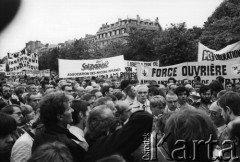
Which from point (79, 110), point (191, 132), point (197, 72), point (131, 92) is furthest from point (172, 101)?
point (197, 72)

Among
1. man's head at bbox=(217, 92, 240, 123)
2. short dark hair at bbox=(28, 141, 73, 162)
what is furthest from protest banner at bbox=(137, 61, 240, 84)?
short dark hair at bbox=(28, 141, 73, 162)

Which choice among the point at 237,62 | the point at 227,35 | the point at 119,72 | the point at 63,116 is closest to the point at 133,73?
the point at 119,72

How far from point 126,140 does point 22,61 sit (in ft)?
42.2

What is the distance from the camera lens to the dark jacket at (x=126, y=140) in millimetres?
2391

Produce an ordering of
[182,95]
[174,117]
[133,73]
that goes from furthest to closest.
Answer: [133,73] < [182,95] < [174,117]

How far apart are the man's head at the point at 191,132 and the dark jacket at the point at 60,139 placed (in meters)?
1.04

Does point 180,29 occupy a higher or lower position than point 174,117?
higher

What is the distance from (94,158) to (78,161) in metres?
0.27

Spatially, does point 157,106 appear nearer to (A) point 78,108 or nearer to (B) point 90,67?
(A) point 78,108

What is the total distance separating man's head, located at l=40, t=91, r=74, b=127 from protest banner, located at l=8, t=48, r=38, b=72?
39.6 ft

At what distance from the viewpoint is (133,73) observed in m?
16.7

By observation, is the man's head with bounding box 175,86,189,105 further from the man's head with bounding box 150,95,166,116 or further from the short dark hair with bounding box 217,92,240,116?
the short dark hair with bounding box 217,92,240,116

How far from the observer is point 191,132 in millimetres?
1710

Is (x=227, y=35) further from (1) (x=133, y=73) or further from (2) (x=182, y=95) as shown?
(2) (x=182, y=95)
